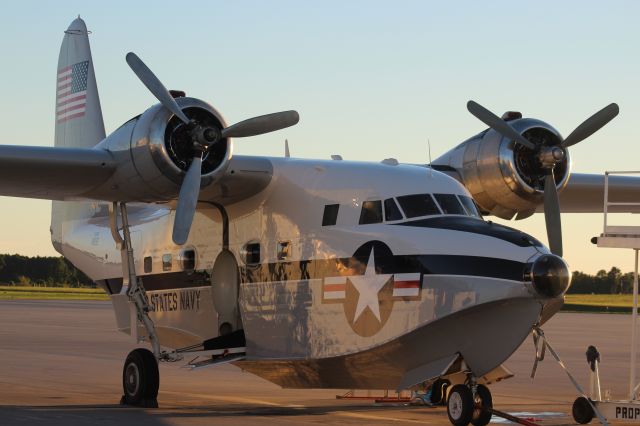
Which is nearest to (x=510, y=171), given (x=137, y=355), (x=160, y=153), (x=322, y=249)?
(x=322, y=249)

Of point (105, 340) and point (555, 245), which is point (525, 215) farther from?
point (105, 340)

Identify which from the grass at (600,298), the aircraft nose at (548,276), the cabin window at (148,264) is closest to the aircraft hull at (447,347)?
the aircraft nose at (548,276)

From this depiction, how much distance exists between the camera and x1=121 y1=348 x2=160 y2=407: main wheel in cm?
1652

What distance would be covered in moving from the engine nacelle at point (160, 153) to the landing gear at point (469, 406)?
457 centimetres

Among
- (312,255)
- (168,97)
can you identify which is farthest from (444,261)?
(168,97)

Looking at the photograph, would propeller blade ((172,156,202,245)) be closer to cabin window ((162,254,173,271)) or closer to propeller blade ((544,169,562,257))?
cabin window ((162,254,173,271))

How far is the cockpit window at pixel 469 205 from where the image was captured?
1530 cm

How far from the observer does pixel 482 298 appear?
44.2 feet

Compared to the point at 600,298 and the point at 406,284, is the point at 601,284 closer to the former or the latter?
the point at 600,298

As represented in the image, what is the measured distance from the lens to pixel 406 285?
1430 cm

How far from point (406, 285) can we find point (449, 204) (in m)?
1.45

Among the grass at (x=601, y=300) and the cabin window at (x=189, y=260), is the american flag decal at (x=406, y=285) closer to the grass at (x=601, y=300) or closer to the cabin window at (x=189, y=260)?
the cabin window at (x=189, y=260)

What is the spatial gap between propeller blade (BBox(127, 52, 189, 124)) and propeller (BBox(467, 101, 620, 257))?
4370mm

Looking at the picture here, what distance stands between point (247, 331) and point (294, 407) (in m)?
1.26
